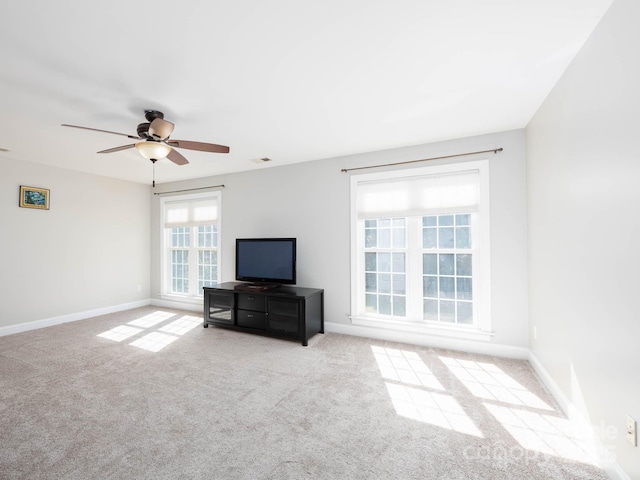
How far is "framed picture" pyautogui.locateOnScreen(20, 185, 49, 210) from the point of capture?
13.8 feet

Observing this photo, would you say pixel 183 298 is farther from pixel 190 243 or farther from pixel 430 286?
pixel 430 286

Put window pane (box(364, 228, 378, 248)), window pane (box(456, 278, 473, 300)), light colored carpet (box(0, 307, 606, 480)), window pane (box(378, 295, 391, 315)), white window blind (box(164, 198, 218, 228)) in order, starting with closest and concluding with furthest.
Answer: light colored carpet (box(0, 307, 606, 480)) → window pane (box(456, 278, 473, 300)) → window pane (box(378, 295, 391, 315)) → window pane (box(364, 228, 378, 248)) → white window blind (box(164, 198, 218, 228))

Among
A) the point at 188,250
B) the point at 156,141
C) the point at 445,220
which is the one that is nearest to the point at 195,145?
the point at 156,141

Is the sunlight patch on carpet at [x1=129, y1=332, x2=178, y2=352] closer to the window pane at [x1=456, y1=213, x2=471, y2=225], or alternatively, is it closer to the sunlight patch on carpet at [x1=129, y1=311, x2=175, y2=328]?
the sunlight patch on carpet at [x1=129, y1=311, x2=175, y2=328]

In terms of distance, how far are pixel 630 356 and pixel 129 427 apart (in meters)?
3.04

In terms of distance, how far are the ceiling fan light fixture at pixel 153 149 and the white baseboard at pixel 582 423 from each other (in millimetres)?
3740

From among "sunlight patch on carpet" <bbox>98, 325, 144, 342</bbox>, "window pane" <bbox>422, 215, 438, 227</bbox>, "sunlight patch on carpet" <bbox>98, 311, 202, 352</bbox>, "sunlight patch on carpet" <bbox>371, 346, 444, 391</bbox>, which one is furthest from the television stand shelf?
"window pane" <bbox>422, 215, 438, 227</bbox>

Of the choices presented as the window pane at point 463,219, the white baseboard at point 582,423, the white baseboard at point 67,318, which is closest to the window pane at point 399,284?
the window pane at point 463,219

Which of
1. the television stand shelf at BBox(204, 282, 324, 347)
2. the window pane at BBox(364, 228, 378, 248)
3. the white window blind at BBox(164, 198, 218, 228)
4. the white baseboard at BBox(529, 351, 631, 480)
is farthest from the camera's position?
the white window blind at BBox(164, 198, 218, 228)

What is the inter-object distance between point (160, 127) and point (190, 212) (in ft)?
11.1

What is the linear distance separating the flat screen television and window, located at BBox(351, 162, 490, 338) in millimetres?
925

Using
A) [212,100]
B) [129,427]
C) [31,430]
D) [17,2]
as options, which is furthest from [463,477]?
[17,2]

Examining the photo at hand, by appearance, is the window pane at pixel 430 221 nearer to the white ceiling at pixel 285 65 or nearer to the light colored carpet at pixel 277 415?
the white ceiling at pixel 285 65

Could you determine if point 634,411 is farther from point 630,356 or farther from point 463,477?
point 463,477
